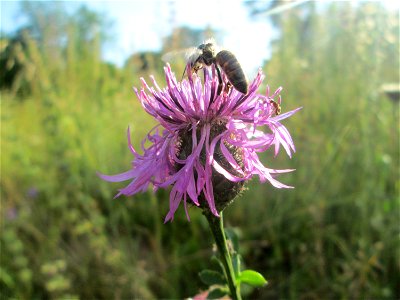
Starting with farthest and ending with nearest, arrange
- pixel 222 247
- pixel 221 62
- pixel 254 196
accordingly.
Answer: pixel 254 196
pixel 221 62
pixel 222 247

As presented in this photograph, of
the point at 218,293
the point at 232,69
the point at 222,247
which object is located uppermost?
the point at 232,69

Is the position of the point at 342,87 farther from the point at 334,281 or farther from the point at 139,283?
the point at 139,283

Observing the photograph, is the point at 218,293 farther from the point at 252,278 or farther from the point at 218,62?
the point at 218,62

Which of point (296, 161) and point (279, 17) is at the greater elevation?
point (279, 17)

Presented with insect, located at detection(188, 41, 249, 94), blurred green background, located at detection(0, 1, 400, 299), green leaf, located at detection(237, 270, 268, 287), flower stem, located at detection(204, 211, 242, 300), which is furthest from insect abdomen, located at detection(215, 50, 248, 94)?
blurred green background, located at detection(0, 1, 400, 299)

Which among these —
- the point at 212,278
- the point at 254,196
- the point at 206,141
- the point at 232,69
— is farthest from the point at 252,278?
the point at 254,196

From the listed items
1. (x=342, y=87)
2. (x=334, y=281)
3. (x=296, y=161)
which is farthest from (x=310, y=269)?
(x=342, y=87)
